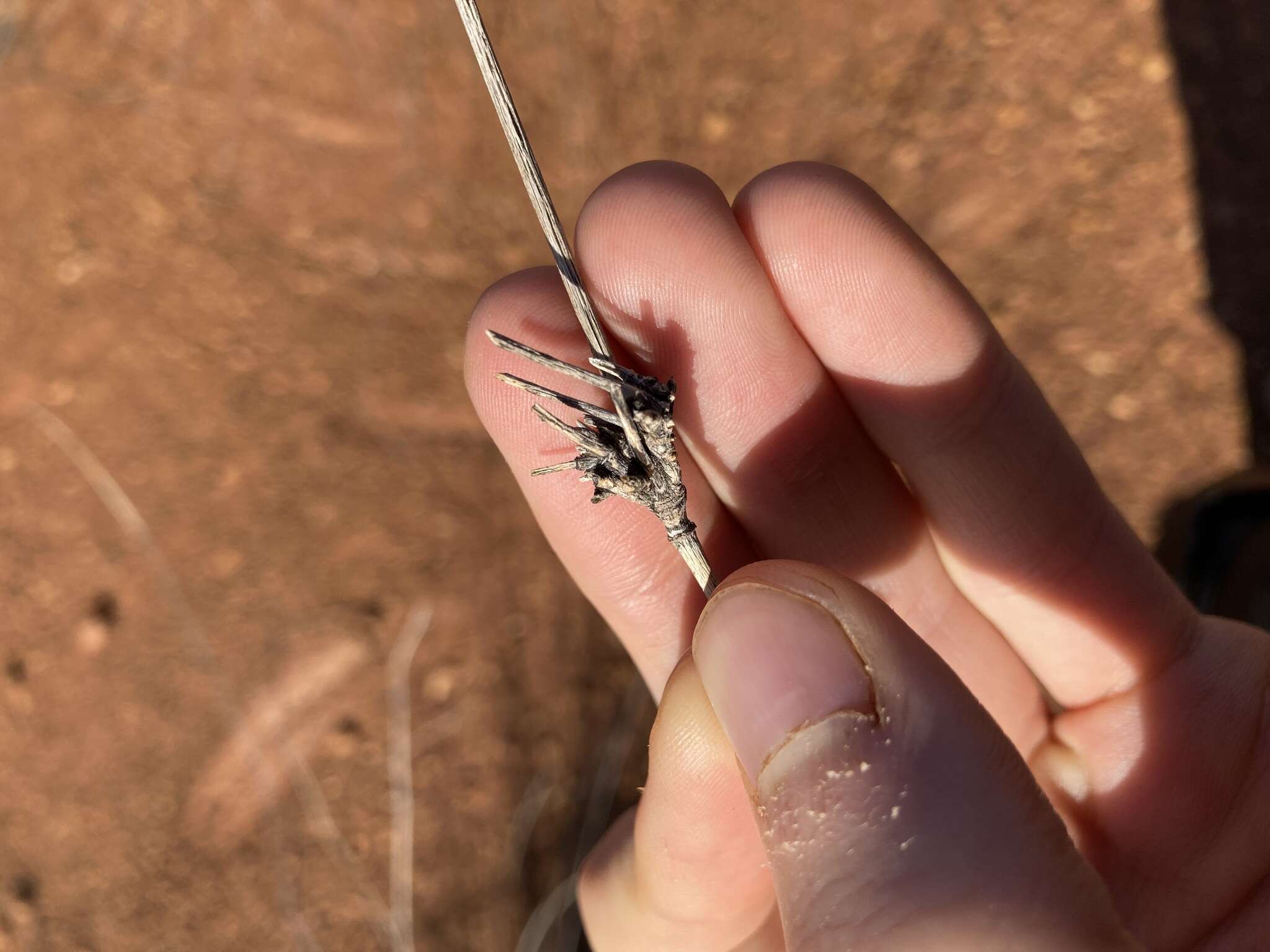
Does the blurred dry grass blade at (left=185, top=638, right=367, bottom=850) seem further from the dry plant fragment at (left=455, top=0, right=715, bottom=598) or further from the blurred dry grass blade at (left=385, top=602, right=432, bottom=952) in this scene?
the dry plant fragment at (left=455, top=0, right=715, bottom=598)

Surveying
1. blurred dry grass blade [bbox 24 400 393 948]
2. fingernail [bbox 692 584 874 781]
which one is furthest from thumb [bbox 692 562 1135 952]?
blurred dry grass blade [bbox 24 400 393 948]

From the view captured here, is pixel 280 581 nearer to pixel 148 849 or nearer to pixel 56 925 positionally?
pixel 148 849

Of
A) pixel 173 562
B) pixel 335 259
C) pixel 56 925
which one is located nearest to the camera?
pixel 56 925

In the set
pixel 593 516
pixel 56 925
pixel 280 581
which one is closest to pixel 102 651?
pixel 280 581


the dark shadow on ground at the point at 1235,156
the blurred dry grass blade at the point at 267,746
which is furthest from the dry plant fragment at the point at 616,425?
the dark shadow on ground at the point at 1235,156

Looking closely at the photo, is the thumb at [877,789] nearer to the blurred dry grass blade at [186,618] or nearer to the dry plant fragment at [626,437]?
the dry plant fragment at [626,437]
